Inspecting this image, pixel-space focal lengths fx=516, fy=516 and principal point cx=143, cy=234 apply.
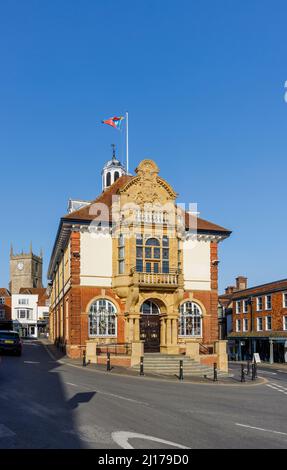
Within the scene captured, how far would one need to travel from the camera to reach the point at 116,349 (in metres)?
31.9

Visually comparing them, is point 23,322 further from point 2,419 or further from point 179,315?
point 2,419

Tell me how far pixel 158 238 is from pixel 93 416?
70.1 ft

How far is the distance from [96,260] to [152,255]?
3.64m

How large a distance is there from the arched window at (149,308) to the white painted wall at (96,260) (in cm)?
285

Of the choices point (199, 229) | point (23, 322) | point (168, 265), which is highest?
point (199, 229)

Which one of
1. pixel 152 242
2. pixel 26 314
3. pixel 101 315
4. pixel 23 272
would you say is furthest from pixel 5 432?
pixel 23 272

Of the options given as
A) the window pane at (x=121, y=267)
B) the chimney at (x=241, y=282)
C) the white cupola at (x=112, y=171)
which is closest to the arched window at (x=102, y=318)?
the window pane at (x=121, y=267)

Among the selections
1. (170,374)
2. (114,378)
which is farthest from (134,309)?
(114,378)

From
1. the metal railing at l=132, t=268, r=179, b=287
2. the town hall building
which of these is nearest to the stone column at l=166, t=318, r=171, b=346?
the town hall building

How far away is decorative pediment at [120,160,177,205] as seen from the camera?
111 feet

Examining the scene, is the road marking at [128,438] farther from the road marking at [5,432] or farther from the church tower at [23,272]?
the church tower at [23,272]

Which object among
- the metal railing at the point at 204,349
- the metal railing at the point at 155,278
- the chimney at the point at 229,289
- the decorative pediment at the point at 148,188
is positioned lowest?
the metal railing at the point at 204,349

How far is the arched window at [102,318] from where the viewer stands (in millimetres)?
32406
